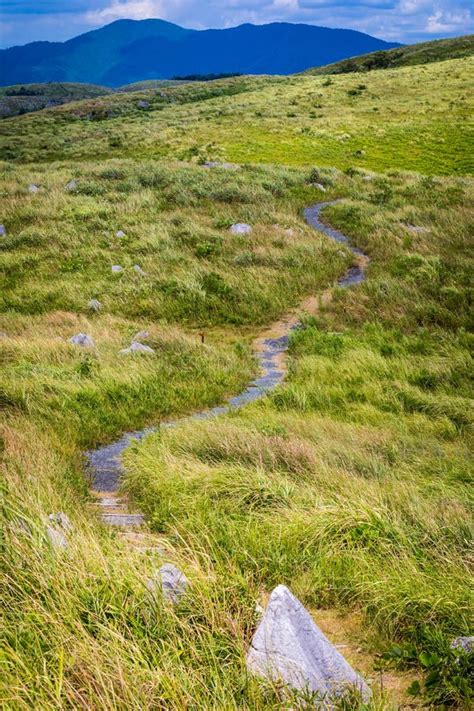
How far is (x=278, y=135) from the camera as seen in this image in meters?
47.8

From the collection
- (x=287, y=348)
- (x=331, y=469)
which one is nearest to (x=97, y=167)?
(x=287, y=348)

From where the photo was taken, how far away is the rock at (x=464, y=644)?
11.6ft

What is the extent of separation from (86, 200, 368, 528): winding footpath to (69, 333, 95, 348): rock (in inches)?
142

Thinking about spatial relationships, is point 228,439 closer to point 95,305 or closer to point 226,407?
point 226,407

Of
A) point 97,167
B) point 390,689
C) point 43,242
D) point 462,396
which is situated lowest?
point 462,396

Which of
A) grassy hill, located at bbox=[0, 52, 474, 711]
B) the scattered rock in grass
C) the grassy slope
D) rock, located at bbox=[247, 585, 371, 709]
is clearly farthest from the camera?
the grassy slope

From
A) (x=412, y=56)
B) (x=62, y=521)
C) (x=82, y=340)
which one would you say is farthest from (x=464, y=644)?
(x=412, y=56)

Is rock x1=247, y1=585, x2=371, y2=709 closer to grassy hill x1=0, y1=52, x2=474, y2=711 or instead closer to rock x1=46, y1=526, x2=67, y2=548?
grassy hill x1=0, y1=52, x2=474, y2=711

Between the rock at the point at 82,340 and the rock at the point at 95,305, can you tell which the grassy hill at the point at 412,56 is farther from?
the rock at the point at 82,340

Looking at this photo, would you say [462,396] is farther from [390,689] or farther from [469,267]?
[469,267]

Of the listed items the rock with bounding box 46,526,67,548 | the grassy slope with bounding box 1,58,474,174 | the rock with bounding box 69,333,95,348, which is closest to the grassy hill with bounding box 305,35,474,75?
the grassy slope with bounding box 1,58,474,174

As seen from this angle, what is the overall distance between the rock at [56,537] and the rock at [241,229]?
17.6 meters

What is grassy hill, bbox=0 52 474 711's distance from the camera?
347 centimetres

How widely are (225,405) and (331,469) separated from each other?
3.68 m
